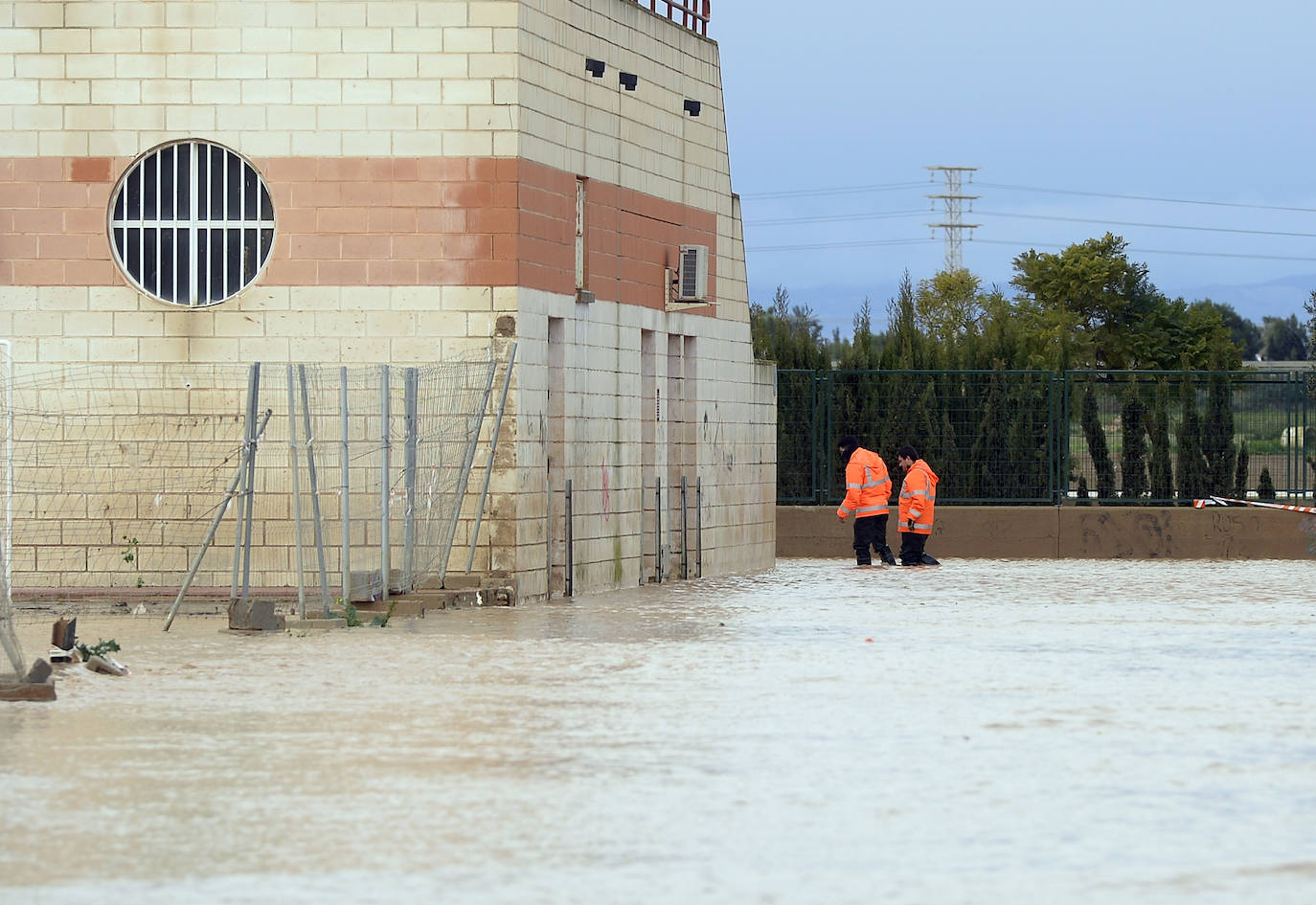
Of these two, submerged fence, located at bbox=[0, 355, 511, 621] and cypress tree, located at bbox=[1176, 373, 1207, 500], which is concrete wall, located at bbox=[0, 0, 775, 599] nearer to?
submerged fence, located at bbox=[0, 355, 511, 621]

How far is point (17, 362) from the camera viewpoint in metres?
20.0

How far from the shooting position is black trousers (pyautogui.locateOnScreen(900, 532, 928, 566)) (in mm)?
27672

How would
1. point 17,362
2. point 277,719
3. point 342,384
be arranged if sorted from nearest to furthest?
point 277,719 < point 342,384 < point 17,362

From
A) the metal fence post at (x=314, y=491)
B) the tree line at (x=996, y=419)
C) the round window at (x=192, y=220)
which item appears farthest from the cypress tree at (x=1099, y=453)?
the metal fence post at (x=314, y=491)

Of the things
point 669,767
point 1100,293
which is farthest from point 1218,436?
point 1100,293

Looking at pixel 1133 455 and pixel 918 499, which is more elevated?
pixel 1133 455

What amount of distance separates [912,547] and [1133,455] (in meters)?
5.70

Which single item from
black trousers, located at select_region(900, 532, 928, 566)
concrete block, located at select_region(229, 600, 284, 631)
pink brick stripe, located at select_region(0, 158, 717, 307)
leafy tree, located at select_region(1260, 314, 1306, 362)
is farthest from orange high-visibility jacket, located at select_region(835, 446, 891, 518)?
leafy tree, located at select_region(1260, 314, 1306, 362)

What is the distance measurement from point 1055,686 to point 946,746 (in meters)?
2.78

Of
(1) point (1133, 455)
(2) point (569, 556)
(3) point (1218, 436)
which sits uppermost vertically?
(3) point (1218, 436)

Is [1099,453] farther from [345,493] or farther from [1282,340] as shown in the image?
[1282,340]

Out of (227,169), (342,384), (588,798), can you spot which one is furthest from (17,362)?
(588,798)

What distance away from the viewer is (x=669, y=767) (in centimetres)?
1025

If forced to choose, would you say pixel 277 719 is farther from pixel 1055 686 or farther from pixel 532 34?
pixel 532 34
